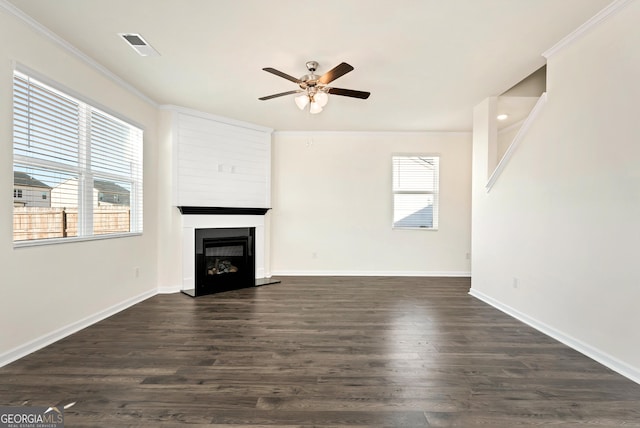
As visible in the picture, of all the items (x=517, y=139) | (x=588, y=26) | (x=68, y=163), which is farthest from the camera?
(x=517, y=139)

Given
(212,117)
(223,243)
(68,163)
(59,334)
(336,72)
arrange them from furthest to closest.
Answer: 1. (223,243)
2. (212,117)
3. (68,163)
4. (59,334)
5. (336,72)

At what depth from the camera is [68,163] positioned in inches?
108

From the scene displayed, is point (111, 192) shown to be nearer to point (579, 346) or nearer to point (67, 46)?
point (67, 46)

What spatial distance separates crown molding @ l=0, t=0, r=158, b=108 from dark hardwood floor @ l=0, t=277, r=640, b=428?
9.03 feet

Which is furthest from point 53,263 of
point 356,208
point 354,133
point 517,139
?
point 517,139

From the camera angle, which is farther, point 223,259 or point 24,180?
point 223,259

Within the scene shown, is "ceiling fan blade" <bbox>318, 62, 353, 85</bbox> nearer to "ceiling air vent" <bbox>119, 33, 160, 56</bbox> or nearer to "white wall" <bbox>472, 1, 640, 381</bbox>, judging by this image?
"ceiling air vent" <bbox>119, 33, 160, 56</bbox>

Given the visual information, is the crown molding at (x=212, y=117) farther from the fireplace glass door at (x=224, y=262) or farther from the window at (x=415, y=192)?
the window at (x=415, y=192)

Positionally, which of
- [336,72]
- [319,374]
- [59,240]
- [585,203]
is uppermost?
[336,72]

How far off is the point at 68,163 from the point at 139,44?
4.50ft

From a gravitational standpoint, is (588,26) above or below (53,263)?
above

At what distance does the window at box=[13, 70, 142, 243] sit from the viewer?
91.5 inches

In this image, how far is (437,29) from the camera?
2.34 m

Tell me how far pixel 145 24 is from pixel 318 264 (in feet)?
13.8
